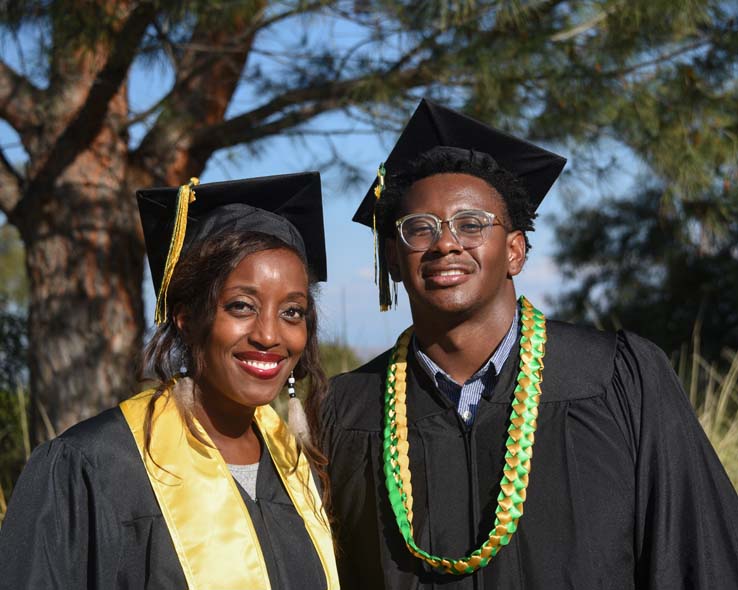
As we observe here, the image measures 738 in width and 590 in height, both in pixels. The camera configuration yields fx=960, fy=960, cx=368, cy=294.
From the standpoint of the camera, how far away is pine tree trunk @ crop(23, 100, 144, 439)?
5.62m

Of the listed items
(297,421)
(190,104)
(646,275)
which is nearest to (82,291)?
(190,104)

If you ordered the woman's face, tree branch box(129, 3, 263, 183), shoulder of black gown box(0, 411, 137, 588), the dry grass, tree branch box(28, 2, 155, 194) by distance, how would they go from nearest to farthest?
shoulder of black gown box(0, 411, 137, 588) → the woman's face → tree branch box(28, 2, 155, 194) → tree branch box(129, 3, 263, 183) → the dry grass

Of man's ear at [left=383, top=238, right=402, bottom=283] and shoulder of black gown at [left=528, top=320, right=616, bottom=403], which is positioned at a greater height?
man's ear at [left=383, top=238, right=402, bottom=283]

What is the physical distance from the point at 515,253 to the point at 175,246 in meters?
1.04

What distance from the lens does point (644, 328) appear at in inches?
393

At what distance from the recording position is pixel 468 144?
303 centimetres

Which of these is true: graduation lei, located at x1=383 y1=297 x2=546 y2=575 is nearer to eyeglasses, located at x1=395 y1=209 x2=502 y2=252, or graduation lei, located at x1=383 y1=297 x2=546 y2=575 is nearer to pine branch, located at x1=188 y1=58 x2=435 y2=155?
eyeglasses, located at x1=395 y1=209 x2=502 y2=252

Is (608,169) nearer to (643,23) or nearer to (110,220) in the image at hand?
(643,23)

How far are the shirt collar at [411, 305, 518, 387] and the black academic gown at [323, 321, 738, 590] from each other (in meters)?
0.03

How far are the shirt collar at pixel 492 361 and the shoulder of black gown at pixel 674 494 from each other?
0.35 m

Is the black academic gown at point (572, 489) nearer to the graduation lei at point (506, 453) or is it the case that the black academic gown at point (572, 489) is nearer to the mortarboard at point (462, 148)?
the graduation lei at point (506, 453)

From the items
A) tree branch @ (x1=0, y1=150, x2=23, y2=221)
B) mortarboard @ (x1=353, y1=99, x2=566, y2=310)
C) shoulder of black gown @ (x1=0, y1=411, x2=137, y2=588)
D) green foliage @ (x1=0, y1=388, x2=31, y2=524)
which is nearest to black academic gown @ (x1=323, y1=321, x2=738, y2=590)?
mortarboard @ (x1=353, y1=99, x2=566, y2=310)

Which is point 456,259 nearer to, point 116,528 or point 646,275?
point 116,528

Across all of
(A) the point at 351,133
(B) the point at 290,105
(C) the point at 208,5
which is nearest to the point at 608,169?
(A) the point at 351,133
